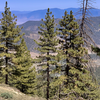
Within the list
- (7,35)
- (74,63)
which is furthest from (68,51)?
(7,35)

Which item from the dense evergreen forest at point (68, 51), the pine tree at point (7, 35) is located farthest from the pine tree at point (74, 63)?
the pine tree at point (7, 35)

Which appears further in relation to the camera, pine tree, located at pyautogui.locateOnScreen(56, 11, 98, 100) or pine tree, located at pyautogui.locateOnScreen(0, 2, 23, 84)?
pine tree, located at pyautogui.locateOnScreen(0, 2, 23, 84)

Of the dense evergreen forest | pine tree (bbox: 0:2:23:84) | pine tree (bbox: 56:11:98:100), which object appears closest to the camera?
pine tree (bbox: 56:11:98:100)

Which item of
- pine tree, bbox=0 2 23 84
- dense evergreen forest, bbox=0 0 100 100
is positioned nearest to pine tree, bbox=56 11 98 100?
dense evergreen forest, bbox=0 0 100 100

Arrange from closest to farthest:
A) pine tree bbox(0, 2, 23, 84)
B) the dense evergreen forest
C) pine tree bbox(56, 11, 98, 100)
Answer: pine tree bbox(56, 11, 98, 100)
the dense evergreen forest
pine tree bbox(0, 2, 23, 84)

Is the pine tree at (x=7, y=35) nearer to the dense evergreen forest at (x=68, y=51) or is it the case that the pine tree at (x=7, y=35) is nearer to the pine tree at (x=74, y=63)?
the dense evergreen forest at (x=68, y=51)

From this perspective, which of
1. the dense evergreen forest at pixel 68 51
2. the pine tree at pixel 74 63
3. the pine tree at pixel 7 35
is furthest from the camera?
A: the pine tree at pixel 7 35

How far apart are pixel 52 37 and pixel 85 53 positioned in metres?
6.16

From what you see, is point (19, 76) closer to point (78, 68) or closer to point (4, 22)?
point (4, 22)

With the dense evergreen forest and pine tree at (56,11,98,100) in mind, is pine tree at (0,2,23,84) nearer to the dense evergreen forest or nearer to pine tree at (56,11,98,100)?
the dense evergreen forest

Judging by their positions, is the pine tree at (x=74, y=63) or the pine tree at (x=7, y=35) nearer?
the pine tree at (x=74, y=63)

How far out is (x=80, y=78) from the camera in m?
14.2

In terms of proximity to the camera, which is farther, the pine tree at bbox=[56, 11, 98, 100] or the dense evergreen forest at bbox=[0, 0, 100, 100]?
the dense evergreen forest at bbox=[0, 0, 100, 100]

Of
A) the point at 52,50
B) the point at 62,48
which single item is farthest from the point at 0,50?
the point at 62,48
